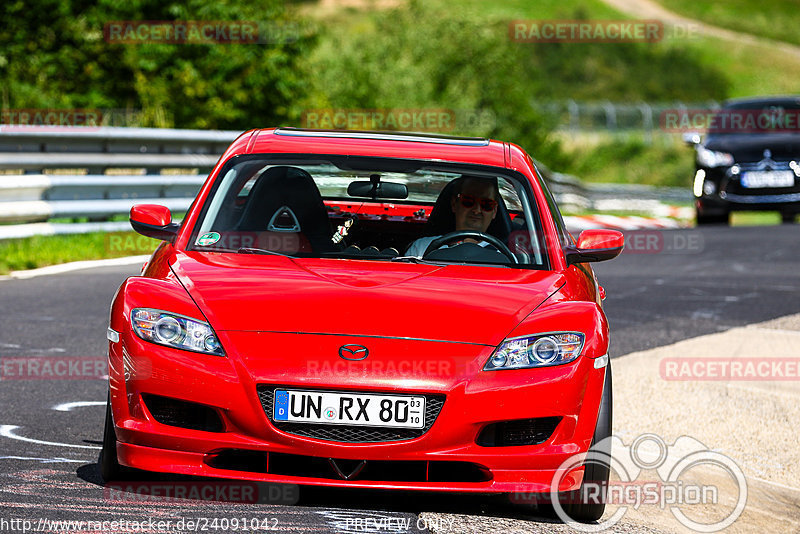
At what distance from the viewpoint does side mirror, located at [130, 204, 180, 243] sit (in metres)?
5.90

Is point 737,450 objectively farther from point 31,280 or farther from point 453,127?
point 453,127

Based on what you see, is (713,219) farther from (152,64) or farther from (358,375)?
(358,375)

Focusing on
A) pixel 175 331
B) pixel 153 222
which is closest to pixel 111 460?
pixel 175 331

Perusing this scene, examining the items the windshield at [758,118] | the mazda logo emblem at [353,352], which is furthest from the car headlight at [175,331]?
the windshield at [758,118]

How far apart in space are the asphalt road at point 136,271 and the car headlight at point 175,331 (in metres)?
0.56

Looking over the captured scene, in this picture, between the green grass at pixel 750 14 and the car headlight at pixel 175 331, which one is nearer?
the car headlight at pixel 175 331

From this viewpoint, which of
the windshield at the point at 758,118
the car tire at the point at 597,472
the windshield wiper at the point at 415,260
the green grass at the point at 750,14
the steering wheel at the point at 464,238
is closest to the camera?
the car tire at the point at 597,472

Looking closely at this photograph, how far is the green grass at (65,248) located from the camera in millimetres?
12352

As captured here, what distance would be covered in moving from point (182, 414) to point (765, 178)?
587 inches

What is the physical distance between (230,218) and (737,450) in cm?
265

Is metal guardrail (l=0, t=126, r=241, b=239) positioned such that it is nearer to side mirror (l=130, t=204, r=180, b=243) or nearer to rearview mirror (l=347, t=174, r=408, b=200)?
rearview mirror (l=347, t=174, r=408, b=200)

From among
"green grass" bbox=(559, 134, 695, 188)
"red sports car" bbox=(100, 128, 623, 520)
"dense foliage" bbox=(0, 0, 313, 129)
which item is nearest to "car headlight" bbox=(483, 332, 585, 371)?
"red sports car" bbox=(100, 128, 623, 520)

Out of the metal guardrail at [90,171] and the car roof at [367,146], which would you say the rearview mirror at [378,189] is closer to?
the car roof at [367,146]

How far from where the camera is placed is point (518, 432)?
4.76 meters
